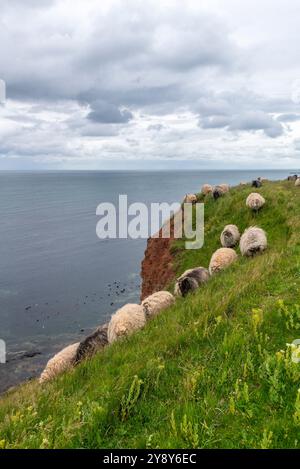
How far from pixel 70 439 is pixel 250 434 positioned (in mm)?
2972

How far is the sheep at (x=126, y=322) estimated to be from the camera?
42.6 feet

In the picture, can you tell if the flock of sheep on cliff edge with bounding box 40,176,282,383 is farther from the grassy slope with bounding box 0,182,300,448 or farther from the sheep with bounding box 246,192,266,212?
the sheep with bounding box 246,192,266,212

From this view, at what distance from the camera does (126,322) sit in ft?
43.5

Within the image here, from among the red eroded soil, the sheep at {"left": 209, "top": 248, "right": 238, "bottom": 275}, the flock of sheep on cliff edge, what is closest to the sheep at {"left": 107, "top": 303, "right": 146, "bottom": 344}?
the flock of sheep on cliff edge

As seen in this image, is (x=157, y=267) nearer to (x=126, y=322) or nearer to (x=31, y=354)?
(x=31, y=354)

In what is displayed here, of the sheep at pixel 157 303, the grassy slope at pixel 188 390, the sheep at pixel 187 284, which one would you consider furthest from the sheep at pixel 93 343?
Result: the sheep at pixel 187 284

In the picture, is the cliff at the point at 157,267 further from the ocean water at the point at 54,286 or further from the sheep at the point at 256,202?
the sheep at the point at 256,202

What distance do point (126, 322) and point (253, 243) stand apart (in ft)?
32.1

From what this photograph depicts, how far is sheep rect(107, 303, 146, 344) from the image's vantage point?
13.0 m

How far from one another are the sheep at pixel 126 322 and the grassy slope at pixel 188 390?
2.04 metres

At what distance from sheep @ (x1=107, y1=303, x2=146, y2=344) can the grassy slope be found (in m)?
2.04

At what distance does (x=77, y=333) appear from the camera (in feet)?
129

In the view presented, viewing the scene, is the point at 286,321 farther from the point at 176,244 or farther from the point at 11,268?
the point at 11,268
